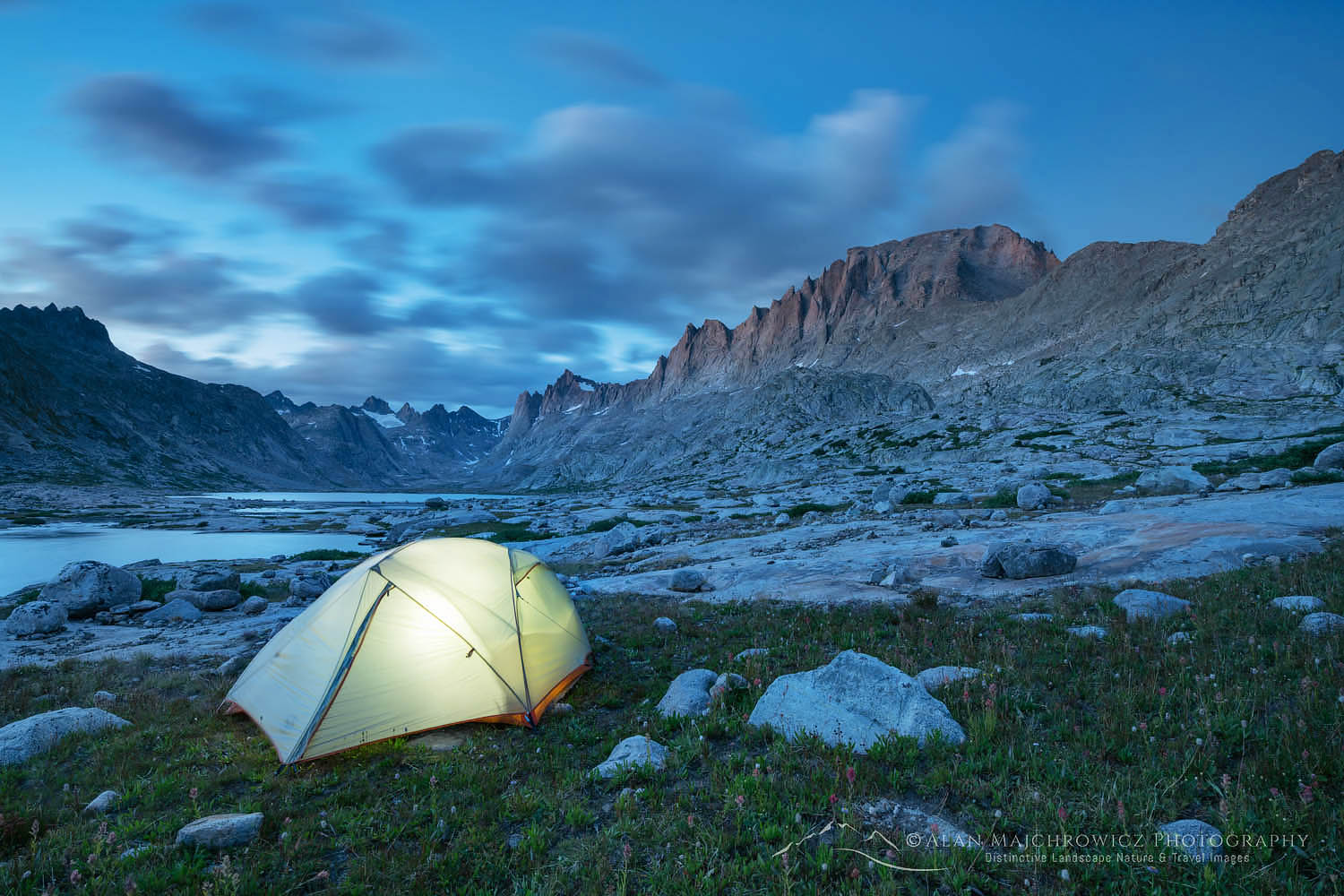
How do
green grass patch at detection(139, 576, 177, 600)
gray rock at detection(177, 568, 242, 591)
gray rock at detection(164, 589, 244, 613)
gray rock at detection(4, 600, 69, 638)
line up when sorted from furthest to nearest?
gray rock at detection(177, 568, 242, 591) → green grass patch at detection(139, 576, 177, 600) → gray rock at detection(164, 589, 244, 613) → gray rock at detection(4, 600, 69, 638)

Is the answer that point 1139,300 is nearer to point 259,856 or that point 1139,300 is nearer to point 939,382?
point 939,382

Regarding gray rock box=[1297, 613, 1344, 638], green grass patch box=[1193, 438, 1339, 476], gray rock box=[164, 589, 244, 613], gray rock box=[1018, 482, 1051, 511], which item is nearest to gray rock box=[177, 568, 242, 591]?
gray rock box=[164, 589, 244, 613]

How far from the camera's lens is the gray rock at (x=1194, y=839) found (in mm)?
4477

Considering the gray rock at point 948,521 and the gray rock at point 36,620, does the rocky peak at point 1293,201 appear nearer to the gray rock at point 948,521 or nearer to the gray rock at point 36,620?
the gray rock at point 948,521

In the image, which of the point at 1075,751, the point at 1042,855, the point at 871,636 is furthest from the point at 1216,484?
the point at 1042,855

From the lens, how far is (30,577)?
35469 millimetres

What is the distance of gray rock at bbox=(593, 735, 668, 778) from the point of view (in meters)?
7.01

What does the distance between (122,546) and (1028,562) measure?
2922 inches

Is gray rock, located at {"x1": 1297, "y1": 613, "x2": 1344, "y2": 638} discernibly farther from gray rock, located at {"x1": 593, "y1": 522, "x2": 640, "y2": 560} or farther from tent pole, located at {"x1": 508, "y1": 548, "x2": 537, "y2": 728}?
gray rock, located at {"x1": 593, "y1": 522, "x2": 640, "y2": 560}

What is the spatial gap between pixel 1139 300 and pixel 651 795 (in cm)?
19980

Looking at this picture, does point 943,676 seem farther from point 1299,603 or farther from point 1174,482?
point 1174,482

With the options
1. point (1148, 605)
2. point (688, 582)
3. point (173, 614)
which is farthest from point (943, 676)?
point (173, 614)

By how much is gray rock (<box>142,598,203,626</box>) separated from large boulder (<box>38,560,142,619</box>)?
2.31 metres

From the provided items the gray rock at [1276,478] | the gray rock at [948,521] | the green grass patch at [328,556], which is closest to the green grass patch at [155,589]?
the green grass patch at [328,556]
